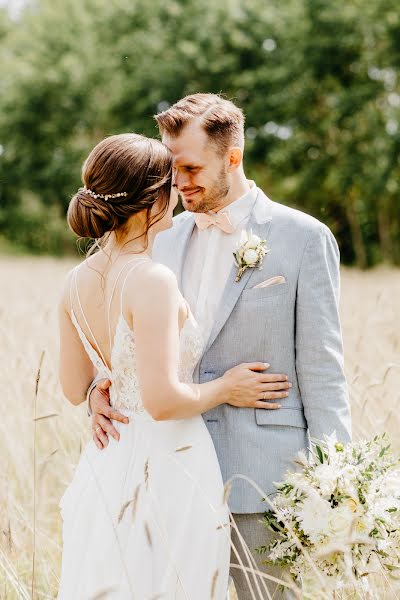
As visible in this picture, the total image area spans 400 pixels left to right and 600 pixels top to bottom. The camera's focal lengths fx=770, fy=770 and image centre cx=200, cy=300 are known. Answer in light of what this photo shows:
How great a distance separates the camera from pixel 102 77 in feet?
107

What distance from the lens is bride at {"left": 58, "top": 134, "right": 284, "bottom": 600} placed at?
2.69 metres

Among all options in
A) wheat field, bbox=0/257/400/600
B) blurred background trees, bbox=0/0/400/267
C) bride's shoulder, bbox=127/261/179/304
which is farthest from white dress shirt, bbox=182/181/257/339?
blurred background trees, bbox=0/0/400/267

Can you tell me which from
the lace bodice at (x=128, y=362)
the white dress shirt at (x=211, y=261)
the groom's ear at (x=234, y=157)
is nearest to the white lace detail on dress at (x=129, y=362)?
the lace bodice at (x=128, y=362)

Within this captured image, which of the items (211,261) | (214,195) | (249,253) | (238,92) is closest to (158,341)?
(249,253)

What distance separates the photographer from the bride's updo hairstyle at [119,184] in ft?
9.02

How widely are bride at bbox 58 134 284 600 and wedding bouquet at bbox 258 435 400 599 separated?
0.27 meters

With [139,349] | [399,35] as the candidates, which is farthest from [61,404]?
[399,35]

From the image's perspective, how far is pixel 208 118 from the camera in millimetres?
3277

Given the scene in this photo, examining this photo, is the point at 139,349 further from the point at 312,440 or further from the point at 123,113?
the point at 123,113

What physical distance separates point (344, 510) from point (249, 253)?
105cm

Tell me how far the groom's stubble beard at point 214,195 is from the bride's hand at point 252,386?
743 millimetres

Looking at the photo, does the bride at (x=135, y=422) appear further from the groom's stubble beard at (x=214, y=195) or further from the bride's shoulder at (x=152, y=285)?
the groom's stubble beard at (x=214, y=195)

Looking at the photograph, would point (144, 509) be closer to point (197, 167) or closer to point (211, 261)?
point (211, 261)

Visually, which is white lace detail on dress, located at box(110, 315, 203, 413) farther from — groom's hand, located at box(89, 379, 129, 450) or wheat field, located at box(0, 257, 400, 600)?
wheat field, located at box(0, 257, 400, 600)
